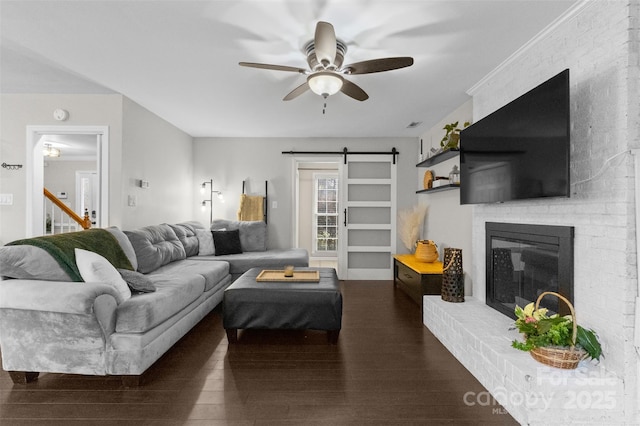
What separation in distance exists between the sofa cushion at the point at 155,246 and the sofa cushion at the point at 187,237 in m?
0.12

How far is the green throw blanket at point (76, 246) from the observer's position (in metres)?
2.31

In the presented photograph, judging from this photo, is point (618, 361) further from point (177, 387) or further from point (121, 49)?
point (121, 49)

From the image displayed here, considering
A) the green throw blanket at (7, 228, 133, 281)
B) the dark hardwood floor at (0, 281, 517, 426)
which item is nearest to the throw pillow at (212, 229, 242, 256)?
the green throw blanket at (7, 228, 133, 281)

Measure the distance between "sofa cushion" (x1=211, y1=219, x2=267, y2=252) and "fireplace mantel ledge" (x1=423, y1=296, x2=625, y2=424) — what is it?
349cm

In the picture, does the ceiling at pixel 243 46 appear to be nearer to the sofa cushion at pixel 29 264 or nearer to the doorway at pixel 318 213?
the sofa cushion at pixel 29 264

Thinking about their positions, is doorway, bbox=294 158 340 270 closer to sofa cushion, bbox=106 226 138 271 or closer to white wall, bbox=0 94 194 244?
white wall, bbox=0 94 194 244

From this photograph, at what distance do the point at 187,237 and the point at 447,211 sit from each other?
3.66 metres

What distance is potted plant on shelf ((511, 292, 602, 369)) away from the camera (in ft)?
5.85

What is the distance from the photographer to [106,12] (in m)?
2.11

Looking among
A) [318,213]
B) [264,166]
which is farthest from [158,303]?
[318,213]

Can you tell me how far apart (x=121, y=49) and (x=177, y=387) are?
2596 millimetres

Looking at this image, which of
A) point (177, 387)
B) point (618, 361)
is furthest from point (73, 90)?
point (618, 361)

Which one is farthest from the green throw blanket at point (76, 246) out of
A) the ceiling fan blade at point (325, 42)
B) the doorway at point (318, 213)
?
the doorway at point (318, 213)

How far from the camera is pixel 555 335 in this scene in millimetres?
1828
